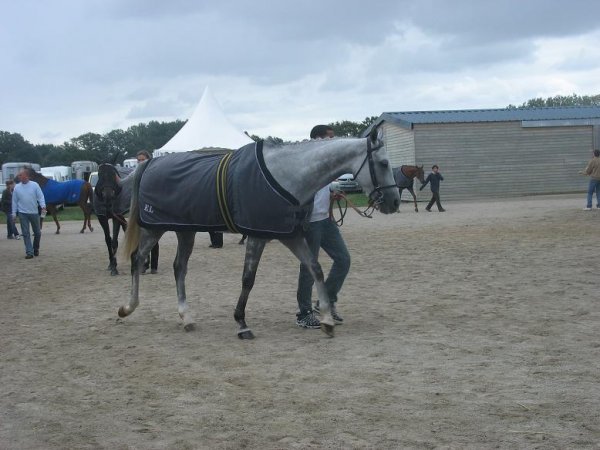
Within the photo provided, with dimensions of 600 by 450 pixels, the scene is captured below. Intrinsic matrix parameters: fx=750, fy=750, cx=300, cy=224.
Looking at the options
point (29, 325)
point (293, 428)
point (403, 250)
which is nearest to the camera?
point (293, 428)

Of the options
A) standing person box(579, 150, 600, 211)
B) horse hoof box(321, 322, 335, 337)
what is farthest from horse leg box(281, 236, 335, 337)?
standing person box(579, 150, 600, 211)

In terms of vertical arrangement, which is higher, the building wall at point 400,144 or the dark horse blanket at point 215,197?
the building wall at point 400,144

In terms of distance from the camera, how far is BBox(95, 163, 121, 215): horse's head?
39.6 feet

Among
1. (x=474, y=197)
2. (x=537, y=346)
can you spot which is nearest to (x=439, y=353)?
(x=537, y=346)

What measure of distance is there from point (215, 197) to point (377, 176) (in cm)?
156

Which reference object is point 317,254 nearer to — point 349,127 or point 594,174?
point 594,174

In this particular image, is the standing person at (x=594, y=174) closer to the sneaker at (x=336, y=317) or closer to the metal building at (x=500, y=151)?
the metal building at (x=500, y=151)

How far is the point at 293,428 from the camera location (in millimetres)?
4445

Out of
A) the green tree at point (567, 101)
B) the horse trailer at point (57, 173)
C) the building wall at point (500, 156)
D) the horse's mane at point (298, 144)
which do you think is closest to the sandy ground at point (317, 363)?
the horse's mane at point (298, 144)

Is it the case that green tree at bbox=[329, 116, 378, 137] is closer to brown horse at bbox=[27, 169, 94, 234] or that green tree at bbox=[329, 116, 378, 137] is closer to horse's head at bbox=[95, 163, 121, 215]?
brown horse at bbox=[27, 169, 94, 234]

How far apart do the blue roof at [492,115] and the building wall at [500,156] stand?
48 centimetres

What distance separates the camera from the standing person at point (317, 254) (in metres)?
7.39

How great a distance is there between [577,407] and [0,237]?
20622mm

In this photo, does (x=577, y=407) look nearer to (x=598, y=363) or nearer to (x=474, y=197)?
(x=598, y=363)
